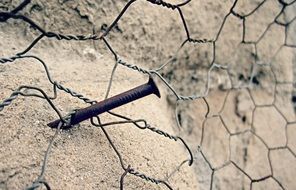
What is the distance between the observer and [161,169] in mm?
833

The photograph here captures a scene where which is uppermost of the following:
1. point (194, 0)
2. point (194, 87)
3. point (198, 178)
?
point (194, 0)

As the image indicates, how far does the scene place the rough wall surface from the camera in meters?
0.74

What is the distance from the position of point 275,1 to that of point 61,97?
0.81 metres

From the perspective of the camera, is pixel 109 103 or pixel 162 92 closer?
pixel 109 103

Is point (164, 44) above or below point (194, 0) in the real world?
below

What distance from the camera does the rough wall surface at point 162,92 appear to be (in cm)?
74

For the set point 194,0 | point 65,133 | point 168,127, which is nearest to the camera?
point 65,133

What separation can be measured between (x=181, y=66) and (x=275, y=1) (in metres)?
0.44

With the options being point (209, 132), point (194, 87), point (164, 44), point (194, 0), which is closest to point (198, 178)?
point (209, 132)

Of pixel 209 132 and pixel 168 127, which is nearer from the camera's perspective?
pixel 168 127

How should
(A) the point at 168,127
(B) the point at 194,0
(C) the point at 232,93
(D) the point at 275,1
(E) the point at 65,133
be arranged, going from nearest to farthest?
(E) the point at 65,133 → (A) the point at 168,127 → (B) the point at 194,0 → (C) the point at 232,93 → (D) the point at 275,1

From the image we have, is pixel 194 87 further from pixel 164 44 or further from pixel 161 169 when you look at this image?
pixel 161 169

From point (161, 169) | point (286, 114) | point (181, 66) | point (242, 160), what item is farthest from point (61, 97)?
point (286, 114)

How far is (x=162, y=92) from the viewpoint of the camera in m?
1.01
